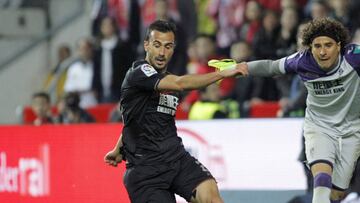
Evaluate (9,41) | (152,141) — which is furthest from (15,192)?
(9,41)

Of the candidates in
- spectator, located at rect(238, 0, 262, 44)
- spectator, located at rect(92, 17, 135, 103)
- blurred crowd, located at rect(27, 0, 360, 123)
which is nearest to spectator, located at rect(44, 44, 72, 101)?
blurred crowd, located at rect(27, 0, 360, 123)

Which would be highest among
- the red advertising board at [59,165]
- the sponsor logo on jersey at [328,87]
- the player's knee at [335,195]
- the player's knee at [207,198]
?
the sponsor logo on jersey at [328,87]

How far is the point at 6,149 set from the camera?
1105 centimetres

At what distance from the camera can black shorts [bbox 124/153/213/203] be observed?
7.51 metres

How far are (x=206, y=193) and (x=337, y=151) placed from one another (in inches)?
49.2

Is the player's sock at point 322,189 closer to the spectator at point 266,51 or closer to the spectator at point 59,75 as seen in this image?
the spectator at point 266,51

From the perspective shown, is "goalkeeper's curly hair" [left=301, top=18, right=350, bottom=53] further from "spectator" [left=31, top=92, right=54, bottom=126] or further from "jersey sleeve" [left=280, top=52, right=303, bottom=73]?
"spectator" [left=31, top=92, right=54, bottom=126]

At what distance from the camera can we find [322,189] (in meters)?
7.79

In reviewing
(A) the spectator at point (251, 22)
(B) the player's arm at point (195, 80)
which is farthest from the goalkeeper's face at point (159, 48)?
(A) the spectator at point (251, 22)

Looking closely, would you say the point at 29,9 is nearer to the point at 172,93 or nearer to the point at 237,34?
the point at 237,34

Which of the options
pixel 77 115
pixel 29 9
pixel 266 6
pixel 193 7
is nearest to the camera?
pixel 77 115

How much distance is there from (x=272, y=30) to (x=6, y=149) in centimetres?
383

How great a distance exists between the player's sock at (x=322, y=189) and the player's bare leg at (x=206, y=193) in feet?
2.62

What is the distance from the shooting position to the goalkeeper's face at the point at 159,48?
748cm
